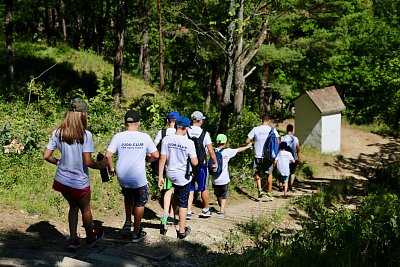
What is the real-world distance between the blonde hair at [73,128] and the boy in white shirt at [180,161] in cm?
154

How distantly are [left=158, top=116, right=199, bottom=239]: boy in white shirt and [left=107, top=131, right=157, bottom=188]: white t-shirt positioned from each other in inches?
24.2

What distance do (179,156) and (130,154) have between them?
0.82m

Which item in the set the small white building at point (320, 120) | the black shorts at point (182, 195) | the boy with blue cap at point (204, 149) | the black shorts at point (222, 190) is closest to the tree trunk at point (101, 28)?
the small white building at point (320, 120)

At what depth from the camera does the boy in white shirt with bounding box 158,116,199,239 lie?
673 cm

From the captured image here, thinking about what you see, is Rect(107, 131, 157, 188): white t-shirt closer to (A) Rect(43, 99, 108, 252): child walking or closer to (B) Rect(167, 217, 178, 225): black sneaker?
(A) Rect(43, 99, 108, 252): child walking

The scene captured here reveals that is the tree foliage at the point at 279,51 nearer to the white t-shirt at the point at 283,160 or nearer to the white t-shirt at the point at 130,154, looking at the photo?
the white t-shirt at the point at 283,160

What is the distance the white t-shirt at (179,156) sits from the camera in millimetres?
6734

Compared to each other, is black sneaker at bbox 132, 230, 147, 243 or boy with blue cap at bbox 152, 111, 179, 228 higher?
boy with blue cap at bbox 152, 111, 179, 228

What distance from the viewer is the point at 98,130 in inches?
513

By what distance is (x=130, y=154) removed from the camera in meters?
6.20

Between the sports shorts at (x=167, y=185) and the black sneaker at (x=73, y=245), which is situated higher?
the sports shorts at (x=167, y=185)

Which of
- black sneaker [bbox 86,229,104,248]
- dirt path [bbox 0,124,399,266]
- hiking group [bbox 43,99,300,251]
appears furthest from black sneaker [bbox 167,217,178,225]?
black sneaker [bbox 86,229,104,248]

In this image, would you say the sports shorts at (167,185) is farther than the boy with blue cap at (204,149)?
No

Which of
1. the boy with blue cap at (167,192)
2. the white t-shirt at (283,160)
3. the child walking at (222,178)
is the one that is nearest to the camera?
the boy with blue cap at (167,192)
